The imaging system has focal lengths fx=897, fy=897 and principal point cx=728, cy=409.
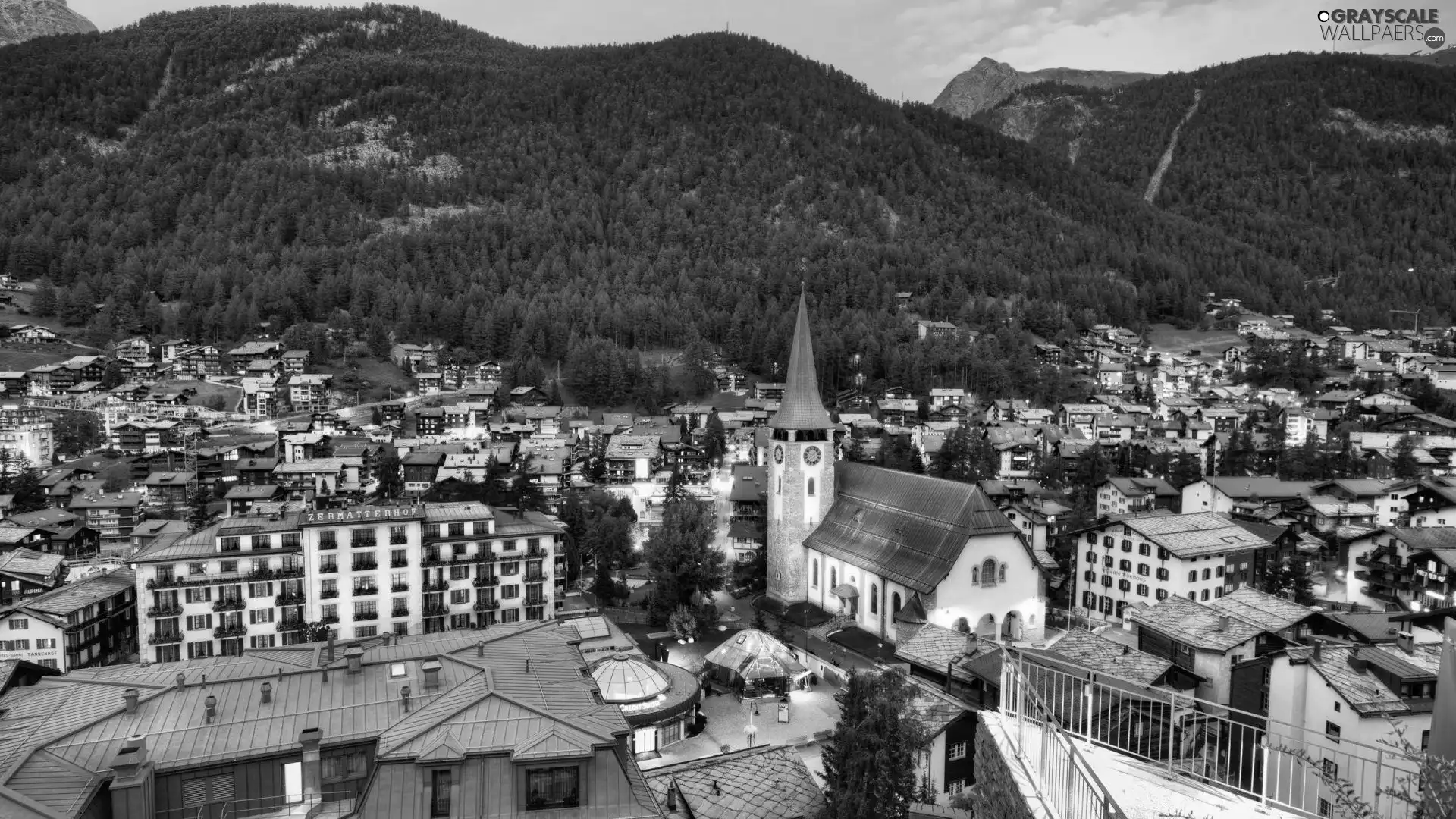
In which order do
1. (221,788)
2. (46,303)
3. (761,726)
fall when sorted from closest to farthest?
1. (221,788)
2. (761,726)
3. (46,303)

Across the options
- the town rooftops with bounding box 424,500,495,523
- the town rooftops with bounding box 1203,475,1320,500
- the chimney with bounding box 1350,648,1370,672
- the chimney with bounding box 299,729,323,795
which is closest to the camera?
the chimney with bounding box 299,729,323,795

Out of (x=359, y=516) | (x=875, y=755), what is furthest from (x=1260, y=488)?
(x=359, y=516)

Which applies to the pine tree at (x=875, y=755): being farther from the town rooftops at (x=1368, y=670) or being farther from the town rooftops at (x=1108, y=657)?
the town rooftops at (x=1368, y=670)

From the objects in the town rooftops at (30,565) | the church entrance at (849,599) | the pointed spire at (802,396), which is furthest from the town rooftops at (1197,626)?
the town rooftops at (30,565)

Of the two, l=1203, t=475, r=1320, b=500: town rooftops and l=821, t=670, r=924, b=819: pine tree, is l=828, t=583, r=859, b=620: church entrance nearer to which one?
l=821, t=670, r=924, b=819: pine tree

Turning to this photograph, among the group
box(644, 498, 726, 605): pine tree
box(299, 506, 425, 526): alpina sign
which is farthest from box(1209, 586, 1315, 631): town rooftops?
box(299, 506, 425, 526): alpina sign

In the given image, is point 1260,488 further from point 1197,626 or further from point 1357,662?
point 1357,662
